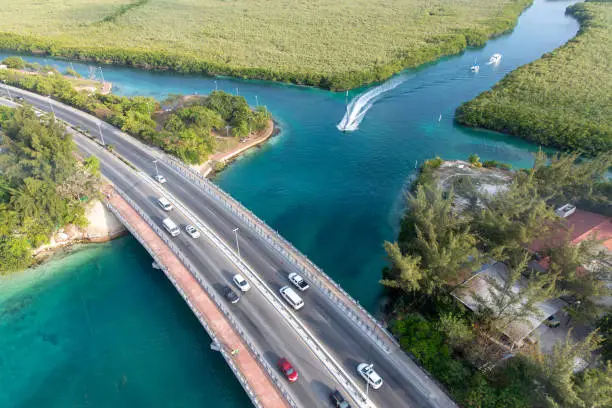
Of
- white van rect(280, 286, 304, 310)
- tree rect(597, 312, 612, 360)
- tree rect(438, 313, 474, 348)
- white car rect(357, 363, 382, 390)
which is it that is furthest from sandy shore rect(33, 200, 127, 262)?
tree rect(597, 312, 612, 360)

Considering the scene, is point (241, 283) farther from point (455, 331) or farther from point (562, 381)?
point (562, 381)

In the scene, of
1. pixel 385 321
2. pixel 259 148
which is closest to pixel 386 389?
pixel 385 321

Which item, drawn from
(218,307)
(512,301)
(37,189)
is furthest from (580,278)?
(37,189)

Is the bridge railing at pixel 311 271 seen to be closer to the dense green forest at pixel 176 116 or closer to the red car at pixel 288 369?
the red car at pixel 288 369

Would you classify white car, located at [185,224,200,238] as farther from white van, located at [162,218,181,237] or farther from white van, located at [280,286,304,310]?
white van, located at [280,286,304,310]

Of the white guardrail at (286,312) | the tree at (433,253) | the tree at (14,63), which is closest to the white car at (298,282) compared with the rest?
the white guardrail at (286,312)
